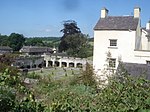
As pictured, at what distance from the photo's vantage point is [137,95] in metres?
4.77

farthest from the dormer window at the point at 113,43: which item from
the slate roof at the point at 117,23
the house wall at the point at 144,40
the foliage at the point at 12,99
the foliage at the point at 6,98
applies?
the foliage at the point at 6,98

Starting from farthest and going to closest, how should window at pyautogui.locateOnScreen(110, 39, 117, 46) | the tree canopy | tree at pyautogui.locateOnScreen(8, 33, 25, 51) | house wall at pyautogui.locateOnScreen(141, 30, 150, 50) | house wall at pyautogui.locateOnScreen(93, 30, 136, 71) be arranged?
tree at pyautogui.locateOnScreen(8, 33, 25, 51) < the tree canopy < house wall at pyautogui.locateOnScreen(141, 30, 150, 50) < window at pyautogui.locateOnScreen(110, 39, 117, 46) < house wall at pyautogui.locateOnScreen(93, 30, 136, 71)

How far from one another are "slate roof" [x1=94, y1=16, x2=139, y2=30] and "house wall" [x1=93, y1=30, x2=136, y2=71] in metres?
0.41

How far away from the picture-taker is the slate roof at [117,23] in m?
25.5

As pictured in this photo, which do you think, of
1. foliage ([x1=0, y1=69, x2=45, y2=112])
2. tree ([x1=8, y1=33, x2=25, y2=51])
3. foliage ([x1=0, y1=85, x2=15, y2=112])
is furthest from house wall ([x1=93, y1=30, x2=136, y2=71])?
tree ([x1=8, y1=33, x2=25, y2=51])

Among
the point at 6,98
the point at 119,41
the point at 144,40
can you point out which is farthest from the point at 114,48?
the point at 6,98

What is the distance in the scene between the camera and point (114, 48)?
25797 mm

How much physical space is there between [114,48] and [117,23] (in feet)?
8.65

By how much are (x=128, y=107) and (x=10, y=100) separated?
6.43 feet

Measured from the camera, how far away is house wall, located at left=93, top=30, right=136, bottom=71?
25.4 meters

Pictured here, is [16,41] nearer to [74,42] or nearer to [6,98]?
[74,42]

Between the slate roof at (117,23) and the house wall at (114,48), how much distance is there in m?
0.41

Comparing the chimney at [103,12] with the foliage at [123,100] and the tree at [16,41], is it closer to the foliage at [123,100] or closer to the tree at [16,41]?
the foliage at [123,100]

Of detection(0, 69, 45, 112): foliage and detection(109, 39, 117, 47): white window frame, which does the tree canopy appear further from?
detection(0, 69, 45, 112): foliage
